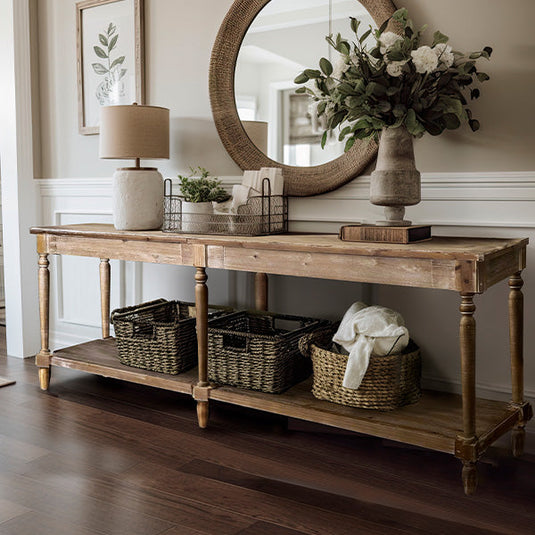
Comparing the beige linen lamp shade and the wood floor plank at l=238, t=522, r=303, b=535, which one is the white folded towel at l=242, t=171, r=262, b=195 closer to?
the beige linen lamp shade

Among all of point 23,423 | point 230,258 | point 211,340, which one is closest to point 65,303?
point 23,423

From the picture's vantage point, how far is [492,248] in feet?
6.49

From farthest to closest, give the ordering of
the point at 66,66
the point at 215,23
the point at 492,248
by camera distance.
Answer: the point at 66,66 → the point at 215,23 → the point at 492,248

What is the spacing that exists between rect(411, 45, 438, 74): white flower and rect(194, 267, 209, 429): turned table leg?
1.03m

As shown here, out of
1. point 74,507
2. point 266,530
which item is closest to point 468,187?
point 266,530

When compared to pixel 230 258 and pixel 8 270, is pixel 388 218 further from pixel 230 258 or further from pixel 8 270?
pixel 8 270

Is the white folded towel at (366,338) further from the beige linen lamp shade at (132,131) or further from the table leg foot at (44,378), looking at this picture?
the table leg foot at (44,378)

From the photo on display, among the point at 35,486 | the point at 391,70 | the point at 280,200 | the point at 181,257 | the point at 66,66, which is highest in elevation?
the point at 66,66

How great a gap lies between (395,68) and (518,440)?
1.32 meters

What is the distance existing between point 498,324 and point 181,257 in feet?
3.99

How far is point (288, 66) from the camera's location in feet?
8.93

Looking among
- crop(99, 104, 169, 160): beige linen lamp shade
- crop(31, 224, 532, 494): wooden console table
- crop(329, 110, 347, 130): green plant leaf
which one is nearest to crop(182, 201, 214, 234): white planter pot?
crop(31, 224, 532, 494): wooden console table

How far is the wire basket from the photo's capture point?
2514mm

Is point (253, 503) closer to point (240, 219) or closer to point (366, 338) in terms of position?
point (366, 338)
